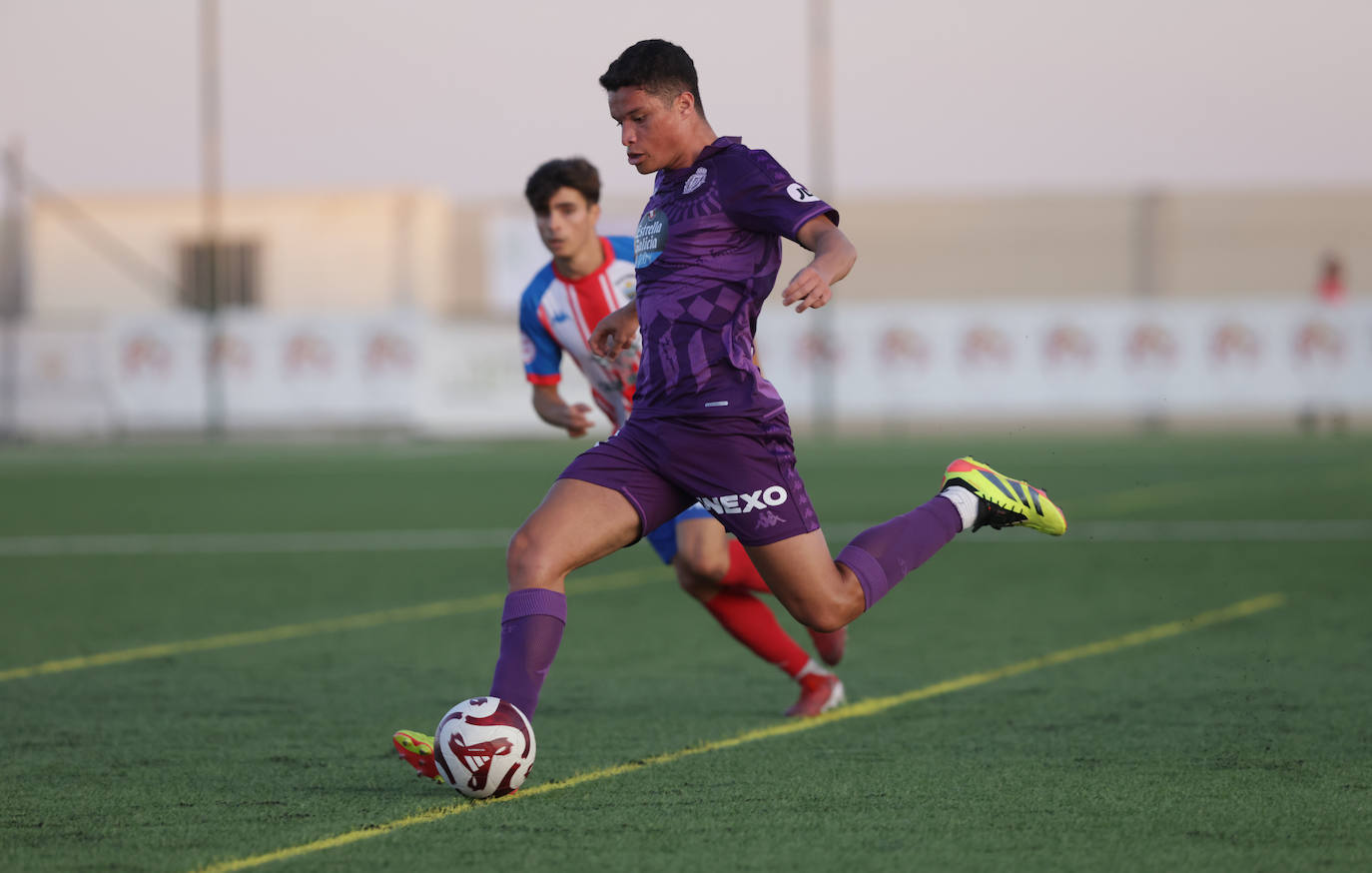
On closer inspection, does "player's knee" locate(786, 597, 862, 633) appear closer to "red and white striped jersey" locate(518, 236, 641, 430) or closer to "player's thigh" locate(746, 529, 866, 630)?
"player's thigh" locate(746, 529, 866, 630)

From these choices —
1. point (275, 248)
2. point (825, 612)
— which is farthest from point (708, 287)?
point (275, 248)

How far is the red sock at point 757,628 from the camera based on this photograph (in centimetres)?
649

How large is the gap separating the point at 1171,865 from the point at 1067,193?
31472 mm

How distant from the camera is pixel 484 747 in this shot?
4.70 meters

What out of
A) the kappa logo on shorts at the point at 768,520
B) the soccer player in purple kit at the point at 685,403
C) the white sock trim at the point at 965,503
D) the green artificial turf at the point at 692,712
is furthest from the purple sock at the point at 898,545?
the green artificial turf at the point at 692,712

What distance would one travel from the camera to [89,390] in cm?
2772

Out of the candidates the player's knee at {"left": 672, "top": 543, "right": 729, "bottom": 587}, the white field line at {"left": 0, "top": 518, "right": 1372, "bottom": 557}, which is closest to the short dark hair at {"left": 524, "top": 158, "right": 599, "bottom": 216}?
the player's knee at {"left": 672, "top": 543, "right": 729, "bottom": 587}

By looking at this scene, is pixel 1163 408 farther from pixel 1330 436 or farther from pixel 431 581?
pixel 431 581

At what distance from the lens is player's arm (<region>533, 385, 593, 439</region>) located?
684 cm

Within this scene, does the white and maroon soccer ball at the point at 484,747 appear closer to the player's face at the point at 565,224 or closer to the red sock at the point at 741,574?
the red sock at the point at 741,574

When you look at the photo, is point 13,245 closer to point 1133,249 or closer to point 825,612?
point 1133,249

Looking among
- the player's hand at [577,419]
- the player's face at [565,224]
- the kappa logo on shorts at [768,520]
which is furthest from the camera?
the player's face at [565,224]

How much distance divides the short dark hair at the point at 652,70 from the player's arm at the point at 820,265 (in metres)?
0.63

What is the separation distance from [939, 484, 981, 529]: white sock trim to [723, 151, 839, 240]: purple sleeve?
1.21 metres
